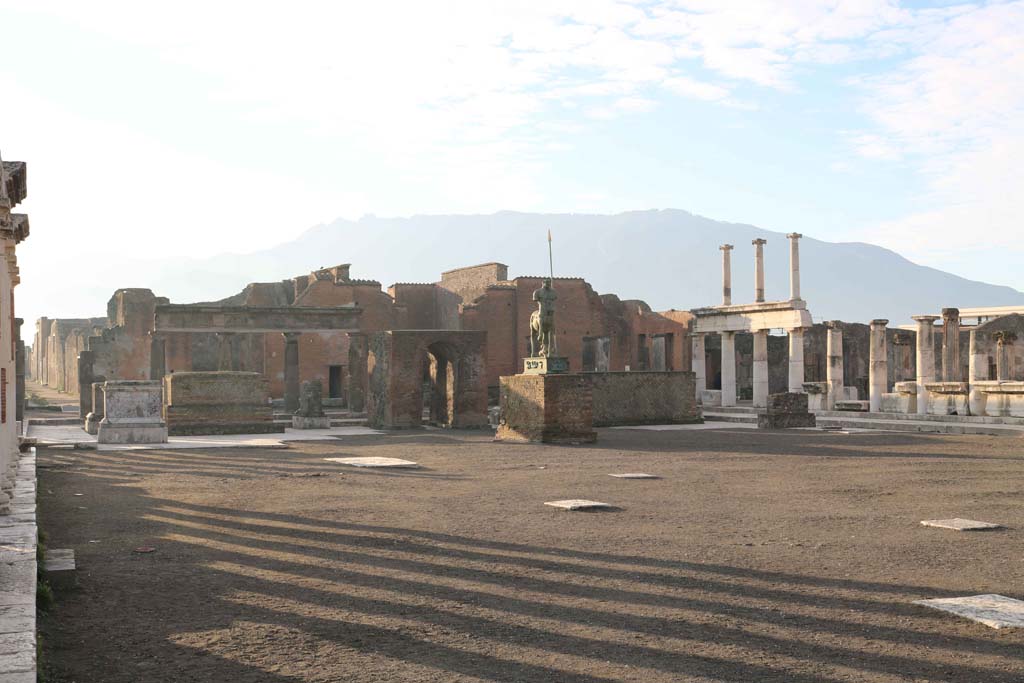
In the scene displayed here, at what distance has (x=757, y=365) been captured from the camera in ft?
114

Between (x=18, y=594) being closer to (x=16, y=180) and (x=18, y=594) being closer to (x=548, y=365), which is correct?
(x=16, y=180)

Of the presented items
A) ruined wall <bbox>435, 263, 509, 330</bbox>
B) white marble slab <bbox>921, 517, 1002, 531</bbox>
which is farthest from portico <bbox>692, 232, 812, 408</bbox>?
white marble slab <bbox>921, 517, 1002, 531</bbox>

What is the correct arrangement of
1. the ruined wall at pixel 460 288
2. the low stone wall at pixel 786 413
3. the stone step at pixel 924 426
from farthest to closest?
the ruined wall at pixel 460 288 < the low stone wall at pixel 786 413 < the stone step at pixel 924 426

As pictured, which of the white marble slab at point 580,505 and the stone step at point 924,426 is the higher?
the white marble slab at point 580,505

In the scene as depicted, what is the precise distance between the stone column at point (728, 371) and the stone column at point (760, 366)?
1071 millimetres

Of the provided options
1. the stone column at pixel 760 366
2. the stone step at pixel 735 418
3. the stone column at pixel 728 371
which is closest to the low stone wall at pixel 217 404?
the stone step at pixel 735 418

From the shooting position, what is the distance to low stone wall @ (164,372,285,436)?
23734 mm

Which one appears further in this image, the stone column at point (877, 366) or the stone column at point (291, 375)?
the stone column at point (291, 375)

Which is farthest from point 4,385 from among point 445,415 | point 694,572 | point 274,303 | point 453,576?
point 274,303

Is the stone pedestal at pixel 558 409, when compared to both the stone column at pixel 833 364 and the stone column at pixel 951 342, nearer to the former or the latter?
the stone column at pixel 833 364

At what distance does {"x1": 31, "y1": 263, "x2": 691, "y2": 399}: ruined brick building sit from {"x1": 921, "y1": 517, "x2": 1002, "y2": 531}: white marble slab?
95.4 feet

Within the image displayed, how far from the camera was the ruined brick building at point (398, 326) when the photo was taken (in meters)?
38.6

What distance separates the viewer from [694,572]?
668cm

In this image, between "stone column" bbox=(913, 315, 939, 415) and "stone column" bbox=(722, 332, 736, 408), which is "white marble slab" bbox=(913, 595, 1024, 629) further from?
"stone column" bbox=(722, 332, 736, 408)
